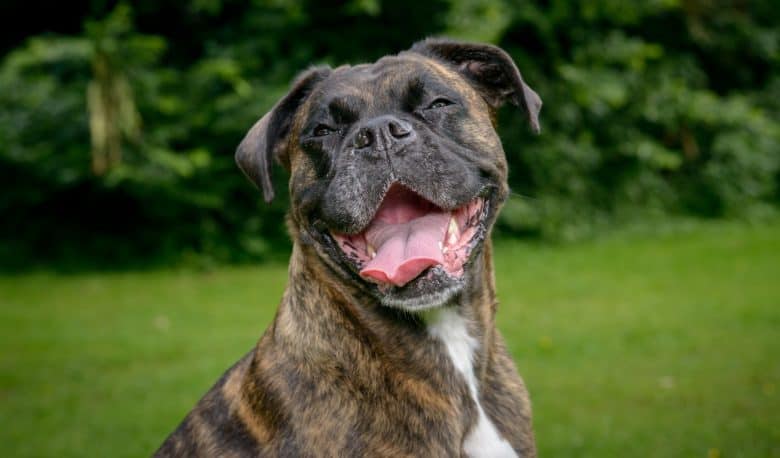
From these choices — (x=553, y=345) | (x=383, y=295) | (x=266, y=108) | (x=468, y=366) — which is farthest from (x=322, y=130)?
(x=266, y=108)

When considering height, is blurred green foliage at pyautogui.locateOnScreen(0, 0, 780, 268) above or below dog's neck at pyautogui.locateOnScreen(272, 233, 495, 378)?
below

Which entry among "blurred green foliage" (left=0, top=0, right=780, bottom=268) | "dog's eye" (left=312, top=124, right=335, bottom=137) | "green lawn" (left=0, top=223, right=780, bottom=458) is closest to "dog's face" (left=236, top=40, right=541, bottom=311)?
"dog's eye" (left=312, top=124, right=335, bottom=137)

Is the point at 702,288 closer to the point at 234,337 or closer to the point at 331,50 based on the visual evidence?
the point at 234,337

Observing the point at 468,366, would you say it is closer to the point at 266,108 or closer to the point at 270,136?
the point at 270,136

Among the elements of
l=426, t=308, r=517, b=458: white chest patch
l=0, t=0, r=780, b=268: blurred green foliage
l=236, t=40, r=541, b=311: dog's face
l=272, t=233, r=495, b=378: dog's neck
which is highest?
l=236, t=40, r=541, b=311: dog's face

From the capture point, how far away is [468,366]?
3.33 metres

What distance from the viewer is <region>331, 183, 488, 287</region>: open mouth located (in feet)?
10.6

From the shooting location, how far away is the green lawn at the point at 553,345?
236 inches

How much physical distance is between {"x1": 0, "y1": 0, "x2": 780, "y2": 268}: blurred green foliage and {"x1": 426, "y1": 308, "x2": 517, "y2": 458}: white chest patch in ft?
27.0

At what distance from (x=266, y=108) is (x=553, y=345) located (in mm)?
5919

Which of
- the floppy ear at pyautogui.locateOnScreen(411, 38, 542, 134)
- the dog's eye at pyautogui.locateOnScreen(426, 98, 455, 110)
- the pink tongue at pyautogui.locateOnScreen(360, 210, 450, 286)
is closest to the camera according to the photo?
the pink tongue at pyautogui.locateOnScreen(360, 210, 450, 286)

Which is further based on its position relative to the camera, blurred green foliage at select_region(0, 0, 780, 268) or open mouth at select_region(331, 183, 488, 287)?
blurred green foliage at select_region(0, 0, 780, 268)

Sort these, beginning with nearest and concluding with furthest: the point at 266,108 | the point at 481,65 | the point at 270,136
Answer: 1. the point at 270,136
2. the point at 481,65
3. the point at 266,108

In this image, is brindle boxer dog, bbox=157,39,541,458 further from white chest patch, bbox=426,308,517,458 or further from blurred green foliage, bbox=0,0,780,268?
blurred green foliage, bbox=0,0,780,268
